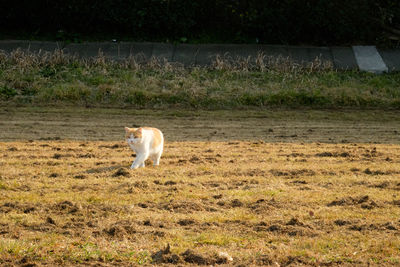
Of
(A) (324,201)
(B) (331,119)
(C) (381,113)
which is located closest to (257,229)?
(A) (324,201)

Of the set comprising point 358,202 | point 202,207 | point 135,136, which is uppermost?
point 135,136

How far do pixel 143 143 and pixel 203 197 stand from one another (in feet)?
5.47

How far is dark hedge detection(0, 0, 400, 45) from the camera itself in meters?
19.6

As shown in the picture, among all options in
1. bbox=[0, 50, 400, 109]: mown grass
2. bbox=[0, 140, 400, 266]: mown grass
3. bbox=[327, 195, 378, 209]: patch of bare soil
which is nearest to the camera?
bbox=[0, 140, 400, 266]: mown grass

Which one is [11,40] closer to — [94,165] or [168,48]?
[168,48]

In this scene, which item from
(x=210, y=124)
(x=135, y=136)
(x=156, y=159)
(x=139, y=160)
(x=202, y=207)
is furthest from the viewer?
(x=210, y=124)

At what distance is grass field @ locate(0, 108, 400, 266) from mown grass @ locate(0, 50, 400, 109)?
2475 mm

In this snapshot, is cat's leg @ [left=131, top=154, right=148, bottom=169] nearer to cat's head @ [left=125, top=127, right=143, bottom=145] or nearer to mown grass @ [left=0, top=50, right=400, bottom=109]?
cat's head @ [left=125, top=127, right=143, bottom=145]

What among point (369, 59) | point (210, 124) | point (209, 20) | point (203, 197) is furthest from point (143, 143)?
point (209, 20)

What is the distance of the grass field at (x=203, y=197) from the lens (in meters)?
6.04

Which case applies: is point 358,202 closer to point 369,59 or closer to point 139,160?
point 139,160

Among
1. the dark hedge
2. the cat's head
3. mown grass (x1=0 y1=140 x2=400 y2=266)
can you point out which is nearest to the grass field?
mown grass (x1=0 y1=140 x2=400 y2=266)

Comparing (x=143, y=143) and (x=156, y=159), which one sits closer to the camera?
(x=143, y=143)

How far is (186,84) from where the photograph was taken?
53.8 ft
